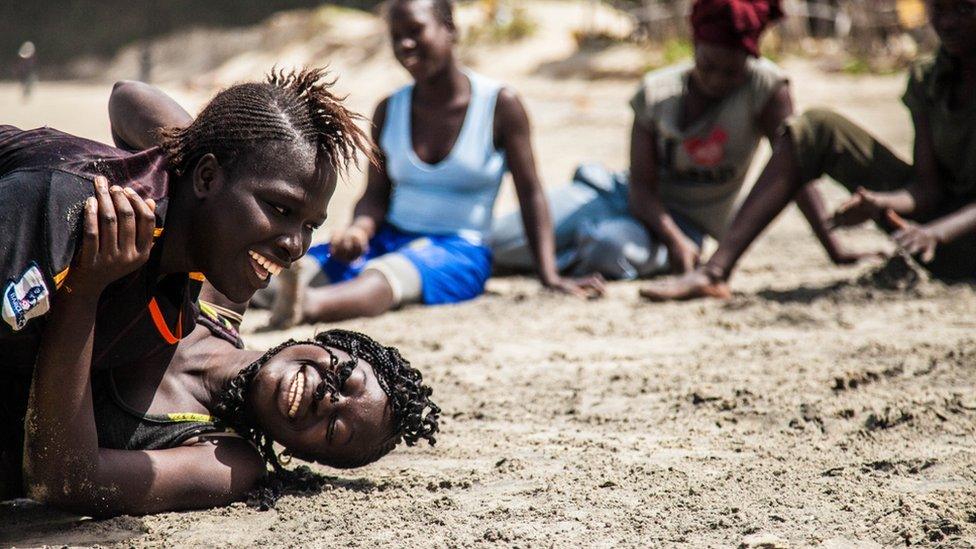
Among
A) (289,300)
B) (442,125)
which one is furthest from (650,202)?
(289,300)

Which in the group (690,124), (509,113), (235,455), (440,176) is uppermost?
(509,113)

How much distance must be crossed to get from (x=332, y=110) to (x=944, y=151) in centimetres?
316

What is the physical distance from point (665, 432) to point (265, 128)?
1.44 meters

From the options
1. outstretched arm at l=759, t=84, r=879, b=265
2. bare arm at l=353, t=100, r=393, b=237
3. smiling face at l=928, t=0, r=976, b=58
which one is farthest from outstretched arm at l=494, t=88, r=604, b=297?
smiling face at l=928, t=0, r=976, b=58

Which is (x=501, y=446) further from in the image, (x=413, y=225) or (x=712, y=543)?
(x=413, y=225)

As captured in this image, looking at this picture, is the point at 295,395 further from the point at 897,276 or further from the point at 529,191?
the point at 897,276

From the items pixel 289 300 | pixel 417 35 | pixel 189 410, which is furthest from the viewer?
pixel 417 35

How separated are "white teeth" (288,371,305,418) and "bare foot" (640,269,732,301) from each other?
2.45 metres

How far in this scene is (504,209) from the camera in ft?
23.6

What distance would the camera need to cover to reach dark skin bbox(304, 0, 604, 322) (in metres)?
4.91

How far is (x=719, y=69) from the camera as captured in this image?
4969 mm

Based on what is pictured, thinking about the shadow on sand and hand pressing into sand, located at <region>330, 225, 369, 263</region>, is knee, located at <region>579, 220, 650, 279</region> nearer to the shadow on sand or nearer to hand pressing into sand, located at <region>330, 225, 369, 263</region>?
hand pressing into sand, located at <region>330, 225, 369, 263</region>

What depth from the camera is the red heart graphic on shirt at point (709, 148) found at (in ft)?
16.9

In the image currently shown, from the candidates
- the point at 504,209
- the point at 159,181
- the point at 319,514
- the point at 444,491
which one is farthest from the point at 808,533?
the point at 504,209
